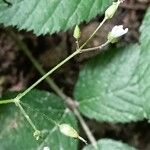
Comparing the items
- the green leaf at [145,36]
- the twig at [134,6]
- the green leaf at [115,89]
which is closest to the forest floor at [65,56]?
the twig at [134,6]

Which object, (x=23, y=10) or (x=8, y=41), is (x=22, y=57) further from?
(x=23, y=10)

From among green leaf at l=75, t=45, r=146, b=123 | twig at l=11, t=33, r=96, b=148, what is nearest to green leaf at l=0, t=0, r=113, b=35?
green leaf at l=75, t=45, r=146, b=123

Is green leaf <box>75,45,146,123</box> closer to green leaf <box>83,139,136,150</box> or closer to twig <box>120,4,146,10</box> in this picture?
green leaf <box>83,139,136,150</box>

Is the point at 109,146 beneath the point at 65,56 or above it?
beneath

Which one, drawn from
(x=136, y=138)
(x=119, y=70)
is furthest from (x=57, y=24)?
(x=136, y=138)

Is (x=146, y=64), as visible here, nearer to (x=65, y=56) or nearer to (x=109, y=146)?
(x=109, y=146)

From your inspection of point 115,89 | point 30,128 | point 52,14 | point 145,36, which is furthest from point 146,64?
point 30,128

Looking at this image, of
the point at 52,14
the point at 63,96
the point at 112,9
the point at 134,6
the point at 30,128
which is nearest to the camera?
the point at 112,9
